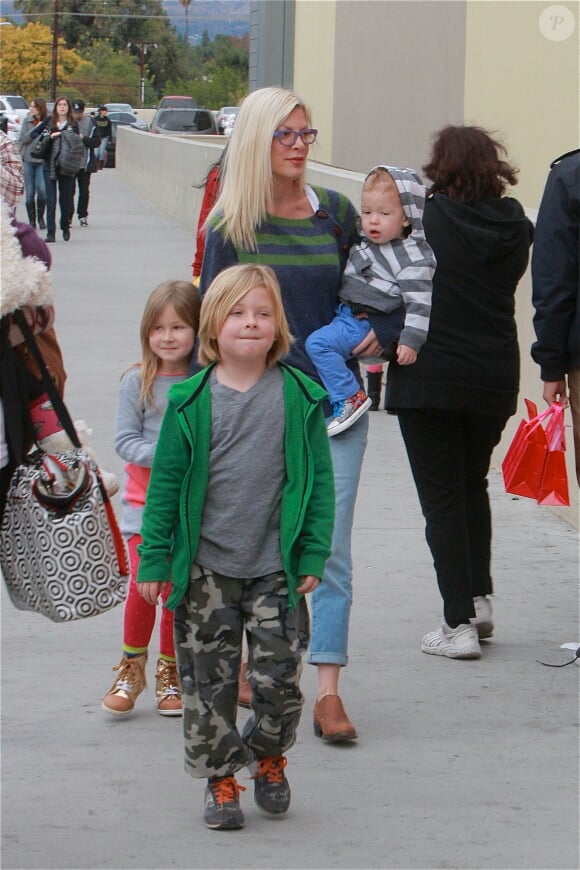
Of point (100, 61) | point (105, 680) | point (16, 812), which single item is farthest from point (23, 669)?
point (100, 61)

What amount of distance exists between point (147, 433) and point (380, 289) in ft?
2.91

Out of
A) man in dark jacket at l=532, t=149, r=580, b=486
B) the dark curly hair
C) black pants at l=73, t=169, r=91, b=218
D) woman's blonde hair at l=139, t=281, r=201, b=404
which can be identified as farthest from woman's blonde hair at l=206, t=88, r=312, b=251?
black pants at l=73, t=169, r=91, b=218

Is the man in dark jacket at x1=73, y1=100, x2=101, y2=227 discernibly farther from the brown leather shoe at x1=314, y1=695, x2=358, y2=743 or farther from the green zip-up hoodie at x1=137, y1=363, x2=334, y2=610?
the green zip-up hoodie at x1=137, y1=363, x2=334, y2=610

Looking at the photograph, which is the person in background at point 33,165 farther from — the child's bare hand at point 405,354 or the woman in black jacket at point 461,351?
the child's bare hand at point 405,354

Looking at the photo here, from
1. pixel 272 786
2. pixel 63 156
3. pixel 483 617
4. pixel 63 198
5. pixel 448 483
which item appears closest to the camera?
pixel 272 786

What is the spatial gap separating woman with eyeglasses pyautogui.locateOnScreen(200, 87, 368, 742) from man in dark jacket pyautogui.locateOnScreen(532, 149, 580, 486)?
0.77 meters

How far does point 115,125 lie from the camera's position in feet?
176

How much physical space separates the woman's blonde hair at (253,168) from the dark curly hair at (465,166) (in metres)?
0.84

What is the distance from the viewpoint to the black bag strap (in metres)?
3.68

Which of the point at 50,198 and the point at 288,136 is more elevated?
the point at 288,136

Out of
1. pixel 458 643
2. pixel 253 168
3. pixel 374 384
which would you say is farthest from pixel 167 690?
pixel 374 384

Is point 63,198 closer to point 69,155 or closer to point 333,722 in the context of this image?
point 69,155

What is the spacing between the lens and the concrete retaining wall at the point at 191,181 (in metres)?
7.43

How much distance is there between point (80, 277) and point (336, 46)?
559cm
